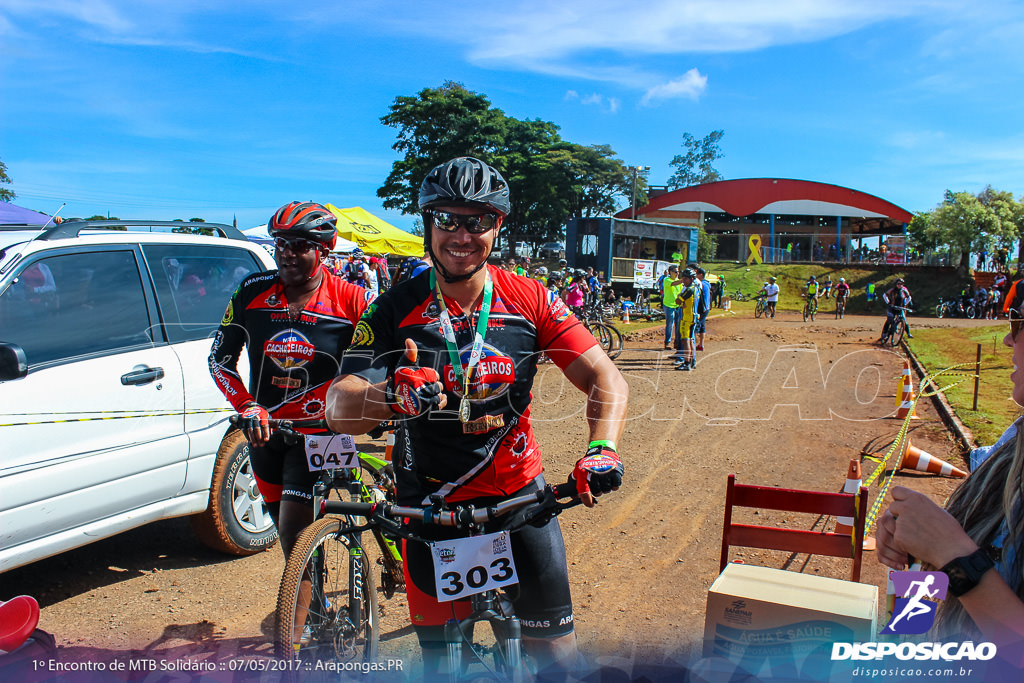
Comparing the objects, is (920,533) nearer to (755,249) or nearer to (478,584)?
(478,584)

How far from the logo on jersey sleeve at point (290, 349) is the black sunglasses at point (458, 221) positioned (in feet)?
4.54

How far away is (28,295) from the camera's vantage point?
369 cm

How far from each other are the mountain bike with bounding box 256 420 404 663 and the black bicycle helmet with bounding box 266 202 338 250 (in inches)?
39.6

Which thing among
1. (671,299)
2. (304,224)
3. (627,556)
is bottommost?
(627,556)

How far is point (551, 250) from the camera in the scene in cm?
5062

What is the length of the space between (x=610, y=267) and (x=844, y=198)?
39.3m

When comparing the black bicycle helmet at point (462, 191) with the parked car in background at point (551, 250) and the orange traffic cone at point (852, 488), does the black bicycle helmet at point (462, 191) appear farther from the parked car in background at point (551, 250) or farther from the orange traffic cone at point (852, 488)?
the parked car in background at point (551, 250)

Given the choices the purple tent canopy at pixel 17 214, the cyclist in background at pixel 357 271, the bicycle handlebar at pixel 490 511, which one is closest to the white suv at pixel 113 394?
the bicycle handlebar at pixel 490 511

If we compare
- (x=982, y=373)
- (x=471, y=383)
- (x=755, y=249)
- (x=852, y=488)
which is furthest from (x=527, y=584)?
(x=755, y=249)

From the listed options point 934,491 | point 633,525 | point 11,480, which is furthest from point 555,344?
point 934,491

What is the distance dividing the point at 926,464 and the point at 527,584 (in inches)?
236

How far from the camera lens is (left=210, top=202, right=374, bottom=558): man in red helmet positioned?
3334 millimetres

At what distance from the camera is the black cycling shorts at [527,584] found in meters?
2.38

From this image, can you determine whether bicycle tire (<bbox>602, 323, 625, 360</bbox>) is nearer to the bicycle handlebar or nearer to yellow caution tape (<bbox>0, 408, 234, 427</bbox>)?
yellow caution tape (<bbox>0, 408, 234, 427</bbox>)
